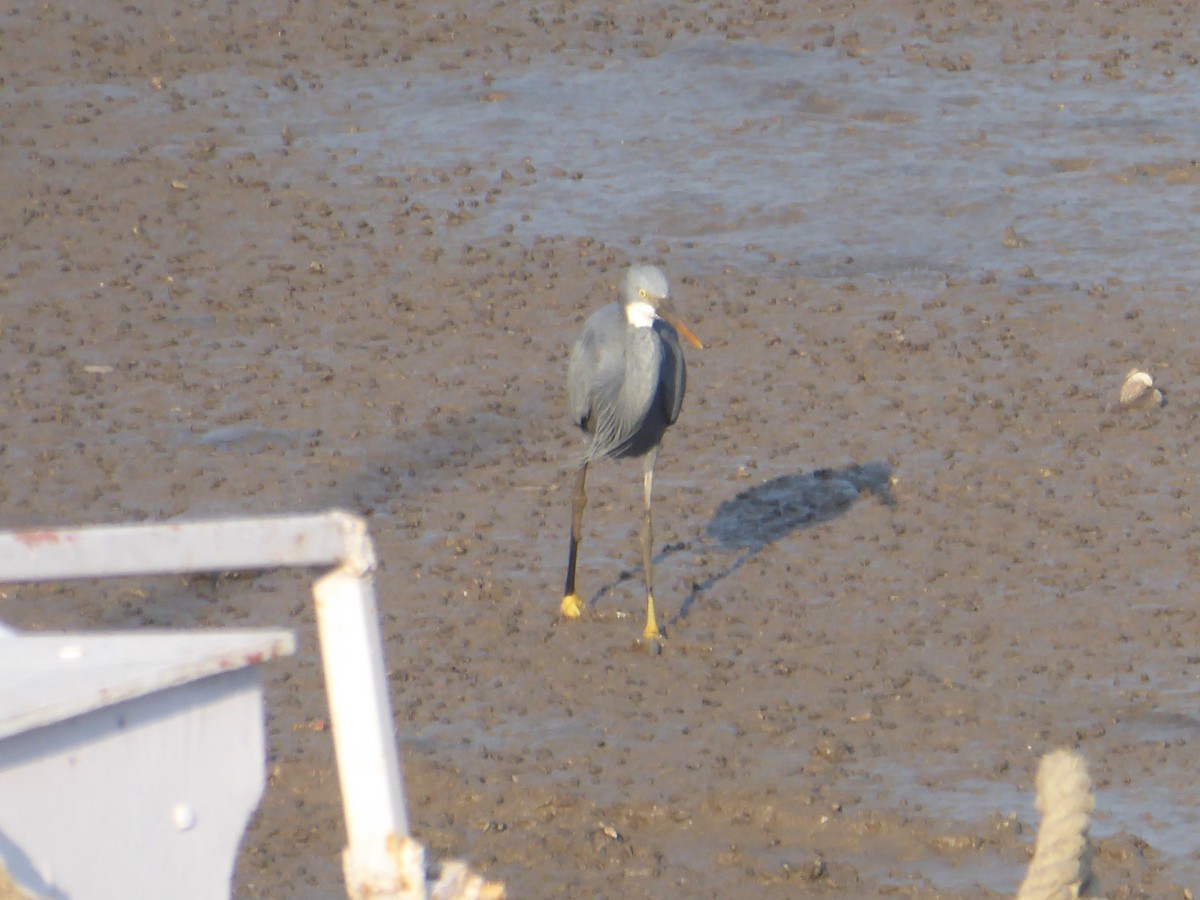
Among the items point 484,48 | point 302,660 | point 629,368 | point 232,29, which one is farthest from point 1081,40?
point 302,660

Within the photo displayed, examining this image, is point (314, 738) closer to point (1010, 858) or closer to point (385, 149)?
point (1010, 858)

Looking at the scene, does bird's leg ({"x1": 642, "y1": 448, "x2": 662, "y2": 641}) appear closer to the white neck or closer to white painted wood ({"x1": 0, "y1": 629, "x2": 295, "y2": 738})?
the white neck

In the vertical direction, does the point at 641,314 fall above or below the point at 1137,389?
above

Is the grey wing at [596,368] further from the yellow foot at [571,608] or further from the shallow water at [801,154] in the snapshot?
the shallow water at [801,154]

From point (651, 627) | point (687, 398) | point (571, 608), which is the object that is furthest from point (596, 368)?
point (687, 398)

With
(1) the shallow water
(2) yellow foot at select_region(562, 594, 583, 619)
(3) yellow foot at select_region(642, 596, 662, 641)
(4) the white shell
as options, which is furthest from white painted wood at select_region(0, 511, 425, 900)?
(1) the shallow water

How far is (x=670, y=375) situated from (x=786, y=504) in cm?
83

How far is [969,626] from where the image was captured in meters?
5.94

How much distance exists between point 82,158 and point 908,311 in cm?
469

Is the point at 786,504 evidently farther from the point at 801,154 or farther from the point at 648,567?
the point at 801,154

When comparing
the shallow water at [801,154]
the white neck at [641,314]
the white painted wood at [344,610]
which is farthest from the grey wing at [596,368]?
the white painted wood at [344,610]

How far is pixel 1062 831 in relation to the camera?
7.76 ft

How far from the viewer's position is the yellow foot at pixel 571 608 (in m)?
6.06

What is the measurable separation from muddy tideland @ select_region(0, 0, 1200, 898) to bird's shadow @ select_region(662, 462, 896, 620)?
0.02 meters
